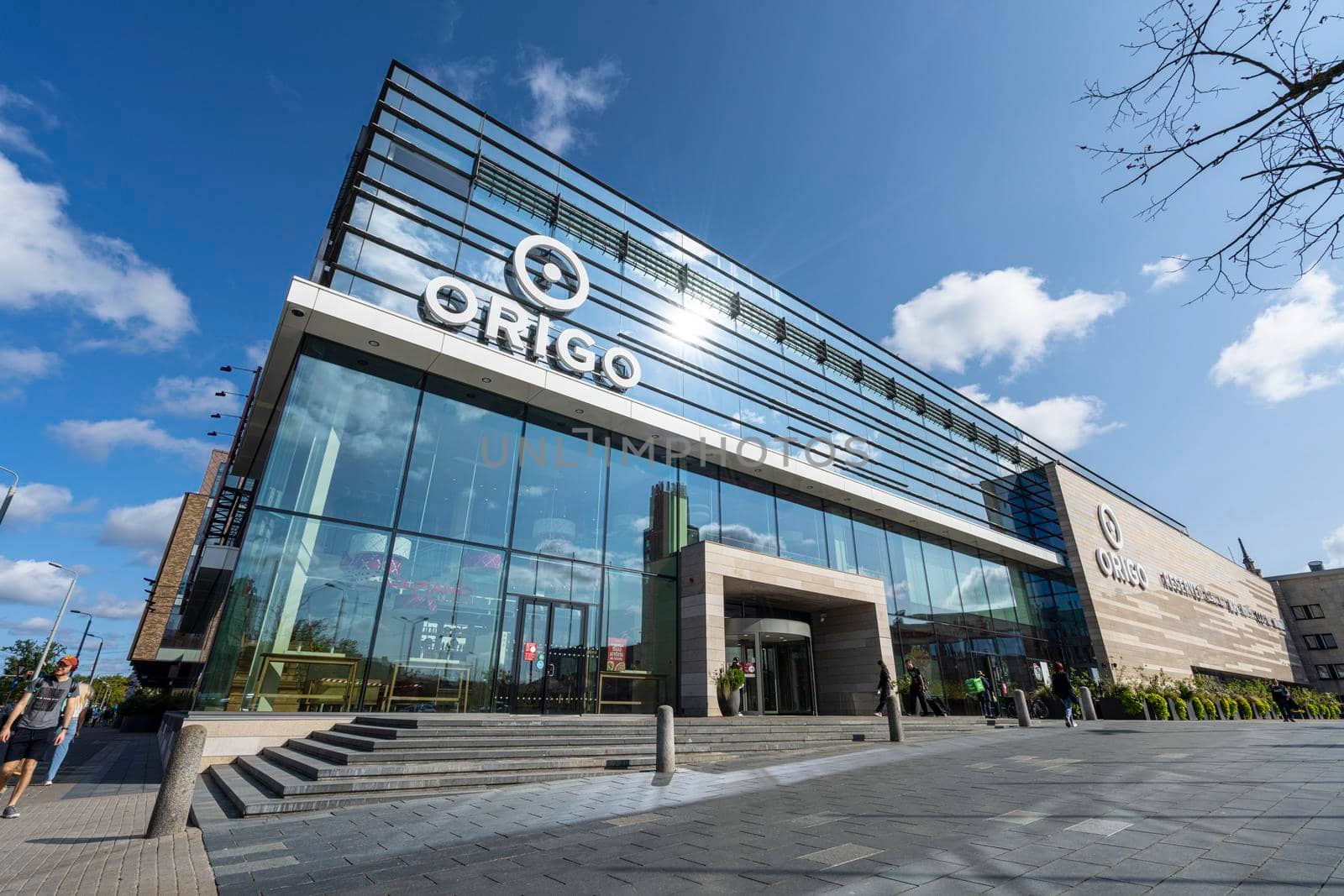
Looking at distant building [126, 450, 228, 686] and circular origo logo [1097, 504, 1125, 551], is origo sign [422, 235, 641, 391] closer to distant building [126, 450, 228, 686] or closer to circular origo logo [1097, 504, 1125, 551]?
distant building [126, 450, 228, 686]

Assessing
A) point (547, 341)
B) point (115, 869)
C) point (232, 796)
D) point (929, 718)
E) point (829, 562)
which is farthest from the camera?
point (829, 562)

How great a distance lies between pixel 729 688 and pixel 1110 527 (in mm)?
34169

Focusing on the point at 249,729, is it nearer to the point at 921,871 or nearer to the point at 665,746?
the point at 665,746

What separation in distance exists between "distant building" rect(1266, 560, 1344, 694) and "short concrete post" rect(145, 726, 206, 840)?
301 ft

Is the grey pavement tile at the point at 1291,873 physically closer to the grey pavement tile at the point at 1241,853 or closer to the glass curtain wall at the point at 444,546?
the grey pavement tile at the point at 1241,853

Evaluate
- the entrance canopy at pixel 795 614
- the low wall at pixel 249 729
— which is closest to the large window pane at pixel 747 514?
the entrance canopy at pixel 795 614

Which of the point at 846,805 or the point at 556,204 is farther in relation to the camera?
the point at 556,204

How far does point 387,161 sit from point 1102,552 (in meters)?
41.8

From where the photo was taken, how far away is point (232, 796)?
7.30 meters

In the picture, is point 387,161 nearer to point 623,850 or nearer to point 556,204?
point 556,204

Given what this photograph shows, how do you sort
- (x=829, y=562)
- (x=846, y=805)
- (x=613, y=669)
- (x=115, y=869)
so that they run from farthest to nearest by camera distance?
(x=829, y=562) → (x=613, y=669) → (x=846, y=805) → (x=115, y=869)

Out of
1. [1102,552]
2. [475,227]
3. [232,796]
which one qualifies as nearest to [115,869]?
[232,796]

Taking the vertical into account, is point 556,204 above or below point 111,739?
above

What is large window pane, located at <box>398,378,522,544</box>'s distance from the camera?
1409 centimetres
